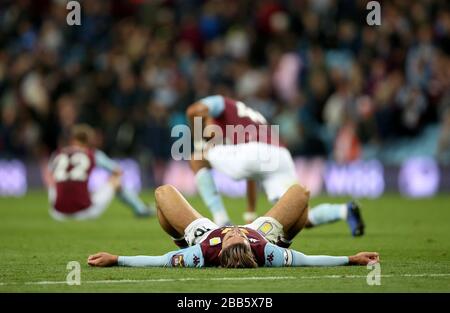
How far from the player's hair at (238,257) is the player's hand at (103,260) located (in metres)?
0.99

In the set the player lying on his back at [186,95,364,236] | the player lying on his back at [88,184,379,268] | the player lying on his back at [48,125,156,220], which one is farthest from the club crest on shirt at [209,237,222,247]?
the player lying on his back at [48,125,156,220]

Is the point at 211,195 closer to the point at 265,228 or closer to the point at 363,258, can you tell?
the point at 265,228

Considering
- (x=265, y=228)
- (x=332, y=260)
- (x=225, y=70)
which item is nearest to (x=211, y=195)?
(x=265, y=228)

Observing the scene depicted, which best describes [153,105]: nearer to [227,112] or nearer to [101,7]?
[101,7]

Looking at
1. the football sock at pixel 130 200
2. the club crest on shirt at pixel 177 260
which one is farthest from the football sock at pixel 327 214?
the football sock at pixel 130 200

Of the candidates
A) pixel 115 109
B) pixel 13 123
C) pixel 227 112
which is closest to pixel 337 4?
pixel 115 109

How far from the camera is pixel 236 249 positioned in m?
9.08

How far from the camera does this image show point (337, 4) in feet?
82.5

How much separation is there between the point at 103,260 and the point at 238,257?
1301 mm

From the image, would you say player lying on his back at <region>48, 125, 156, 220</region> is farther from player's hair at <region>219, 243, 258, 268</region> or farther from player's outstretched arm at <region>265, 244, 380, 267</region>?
player's hair at <region>219, 243, 258, 268</region>

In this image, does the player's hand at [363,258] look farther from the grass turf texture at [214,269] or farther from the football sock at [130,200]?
the football sock at [130,200]

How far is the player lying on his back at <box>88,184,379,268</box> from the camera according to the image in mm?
9203
